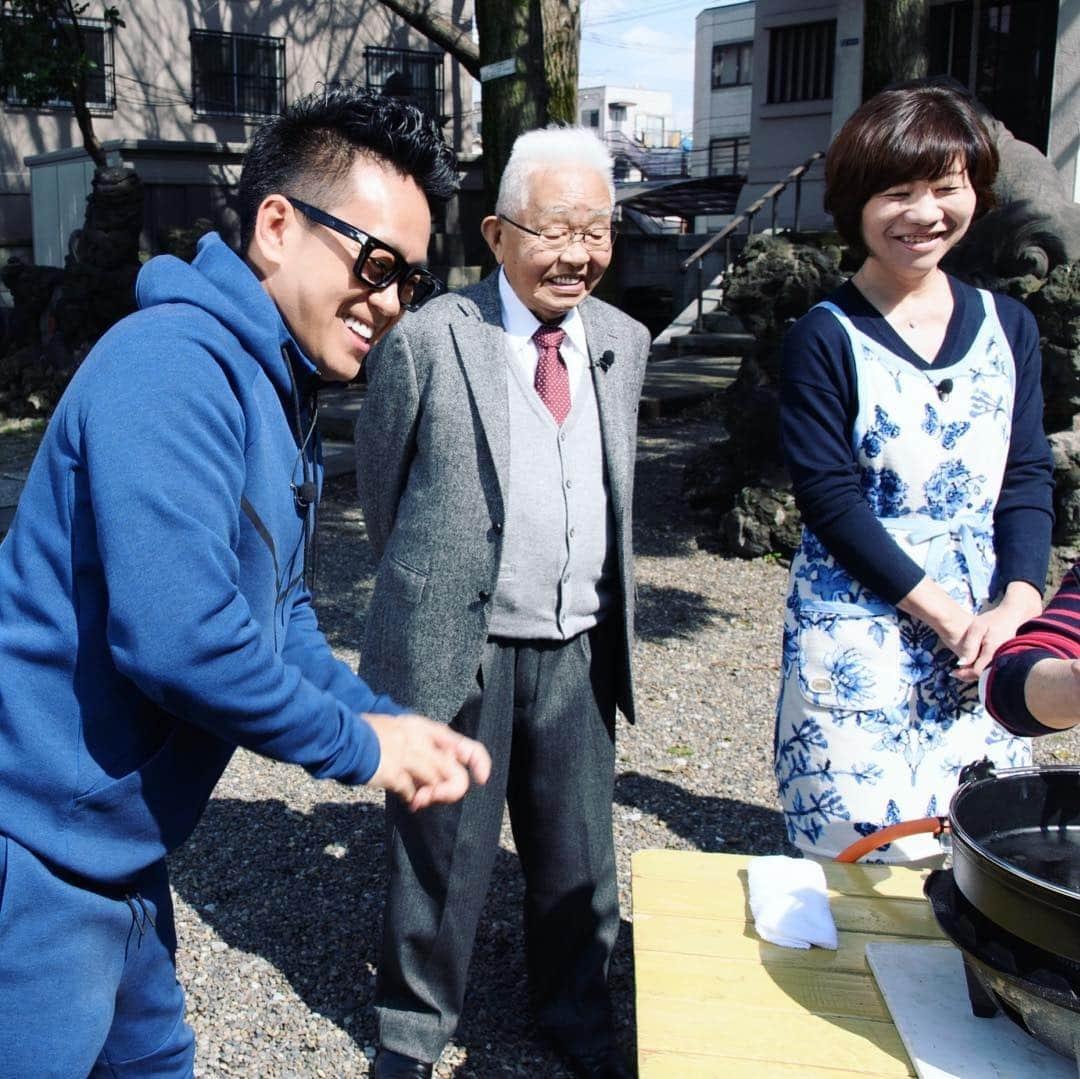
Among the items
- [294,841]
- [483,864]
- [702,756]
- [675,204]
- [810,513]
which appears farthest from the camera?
[675,204]

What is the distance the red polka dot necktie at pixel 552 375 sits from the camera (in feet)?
8.91

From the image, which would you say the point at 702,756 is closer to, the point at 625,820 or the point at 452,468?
the point at 625,820

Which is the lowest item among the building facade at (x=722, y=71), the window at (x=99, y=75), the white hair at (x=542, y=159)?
the white hair at (x=542, y=159)

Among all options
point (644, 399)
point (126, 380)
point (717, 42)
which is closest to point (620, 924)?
point (126, 380)

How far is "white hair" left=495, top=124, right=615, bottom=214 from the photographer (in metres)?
2.65

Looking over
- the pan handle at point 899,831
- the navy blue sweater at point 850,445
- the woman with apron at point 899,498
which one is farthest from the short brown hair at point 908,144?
the pan handle at point 899,831

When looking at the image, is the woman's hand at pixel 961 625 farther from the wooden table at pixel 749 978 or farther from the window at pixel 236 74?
the window at pixel 236 74

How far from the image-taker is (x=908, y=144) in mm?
2486

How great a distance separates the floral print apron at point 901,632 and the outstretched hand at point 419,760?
99cm

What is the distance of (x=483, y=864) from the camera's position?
2.80 meters

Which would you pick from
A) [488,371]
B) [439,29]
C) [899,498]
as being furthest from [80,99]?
[899,498]

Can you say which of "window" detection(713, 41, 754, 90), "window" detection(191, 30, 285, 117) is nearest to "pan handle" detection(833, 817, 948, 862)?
"window" detection(191, 30, 285, 117)

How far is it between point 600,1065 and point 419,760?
1.40 metres

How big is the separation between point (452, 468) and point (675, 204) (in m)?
22.1
